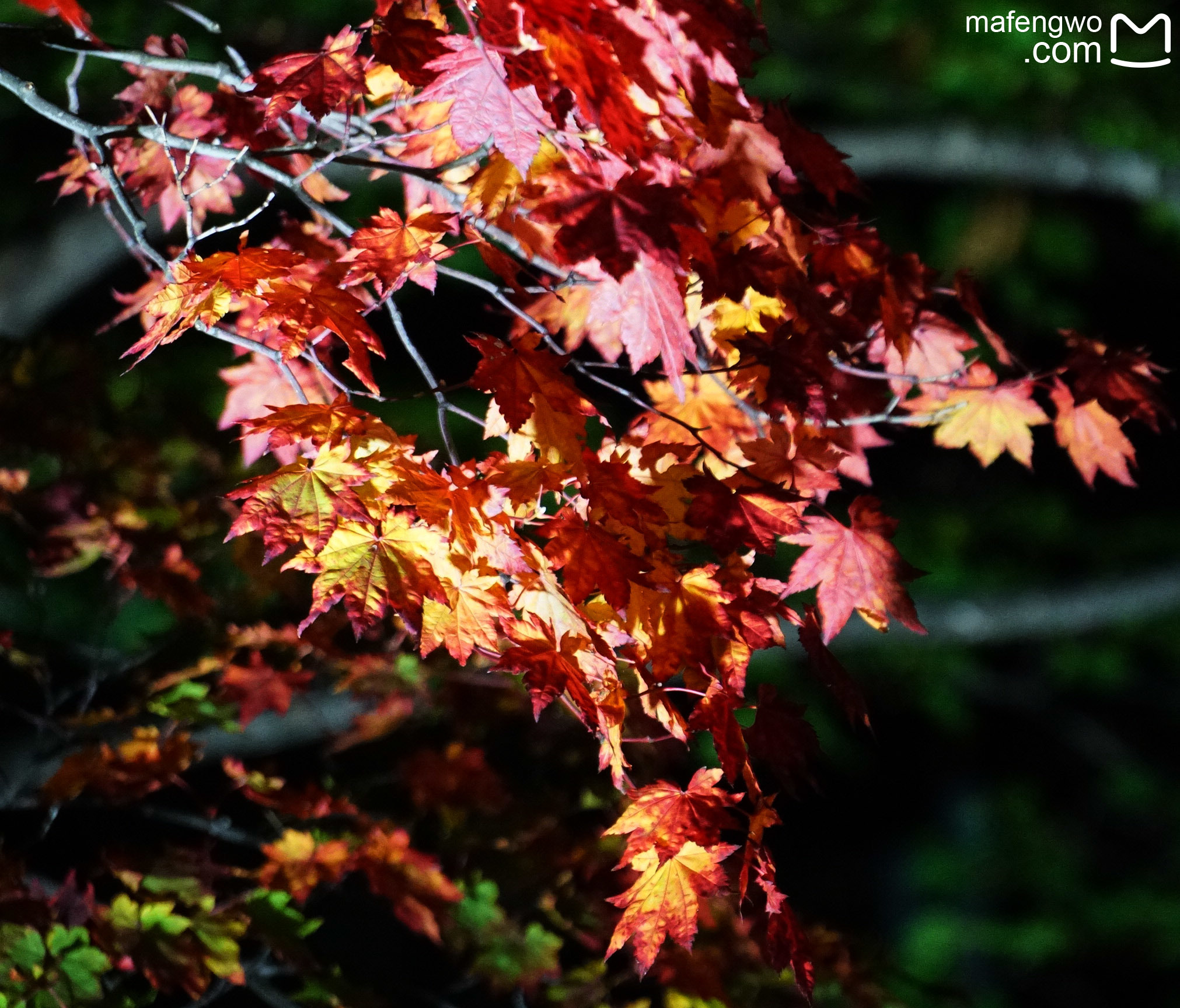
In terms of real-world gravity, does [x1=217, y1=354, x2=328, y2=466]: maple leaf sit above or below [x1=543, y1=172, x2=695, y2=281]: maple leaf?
below

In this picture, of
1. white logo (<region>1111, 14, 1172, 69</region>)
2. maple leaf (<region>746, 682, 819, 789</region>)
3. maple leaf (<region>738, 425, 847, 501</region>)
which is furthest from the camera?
white logo (<region>1111, 14, 1172, 69</region>)

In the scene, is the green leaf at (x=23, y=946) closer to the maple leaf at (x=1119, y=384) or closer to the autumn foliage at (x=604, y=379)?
the autumn foliage at (x=604, y=379)

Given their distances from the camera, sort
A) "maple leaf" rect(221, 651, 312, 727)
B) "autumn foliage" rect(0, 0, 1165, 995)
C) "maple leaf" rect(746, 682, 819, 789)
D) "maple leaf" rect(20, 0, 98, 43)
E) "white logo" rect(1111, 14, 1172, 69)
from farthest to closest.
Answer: "white logo" rect(1111, 14, 1172, 69), "maple leaf" rect(221, 651, 312, 727), "maple leaf" rect(746, 682, 819, 789), "autumn foliage" rect(0, 0, 1165, 995), "maple leaf" rect(20, 0, 98, 43)

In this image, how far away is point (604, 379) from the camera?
4.41 ft

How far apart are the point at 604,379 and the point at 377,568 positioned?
0.41 meters

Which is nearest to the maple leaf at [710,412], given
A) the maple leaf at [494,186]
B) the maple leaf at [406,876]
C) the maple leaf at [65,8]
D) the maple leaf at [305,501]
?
the maple leaf at [494,186]

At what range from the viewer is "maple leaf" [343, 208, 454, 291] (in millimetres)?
1184

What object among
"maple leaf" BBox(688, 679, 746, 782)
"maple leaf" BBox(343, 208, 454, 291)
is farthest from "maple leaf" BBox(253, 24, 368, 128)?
"maple leaf" BBox(688, 679, 746, 782)

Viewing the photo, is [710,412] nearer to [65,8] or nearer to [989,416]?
[989,416]

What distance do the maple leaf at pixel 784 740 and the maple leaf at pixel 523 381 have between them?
1.46 feet

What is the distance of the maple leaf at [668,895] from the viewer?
1223 mm

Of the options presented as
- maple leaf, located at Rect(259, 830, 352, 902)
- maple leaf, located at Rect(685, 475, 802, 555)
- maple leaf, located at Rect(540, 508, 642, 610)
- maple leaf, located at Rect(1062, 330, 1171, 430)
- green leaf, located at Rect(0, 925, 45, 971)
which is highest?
maple leaf, located at Rect(540, 508, 642, 610)

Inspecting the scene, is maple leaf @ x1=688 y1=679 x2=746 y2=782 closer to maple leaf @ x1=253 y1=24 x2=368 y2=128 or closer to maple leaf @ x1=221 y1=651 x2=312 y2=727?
maple leaf @ x1=253 y1=24 x2=368 y2=128

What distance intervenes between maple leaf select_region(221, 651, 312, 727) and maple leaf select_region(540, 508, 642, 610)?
1.18 m
